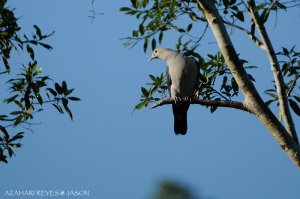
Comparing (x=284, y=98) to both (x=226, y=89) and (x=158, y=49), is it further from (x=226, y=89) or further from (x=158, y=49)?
(x=158, y=49)

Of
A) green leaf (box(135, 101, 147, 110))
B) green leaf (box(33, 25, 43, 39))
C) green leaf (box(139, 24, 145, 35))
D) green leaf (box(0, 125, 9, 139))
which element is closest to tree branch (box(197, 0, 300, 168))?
green leaf (box(139, 24, 145, 35))

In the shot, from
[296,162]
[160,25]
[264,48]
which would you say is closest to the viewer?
[296,162]

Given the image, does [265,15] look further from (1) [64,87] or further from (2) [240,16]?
(1) [64,87]

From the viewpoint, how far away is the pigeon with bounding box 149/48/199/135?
6223mm

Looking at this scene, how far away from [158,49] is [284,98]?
3589 mm

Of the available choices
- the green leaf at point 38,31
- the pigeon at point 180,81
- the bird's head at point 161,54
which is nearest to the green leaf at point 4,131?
the green leaf at point 38,31

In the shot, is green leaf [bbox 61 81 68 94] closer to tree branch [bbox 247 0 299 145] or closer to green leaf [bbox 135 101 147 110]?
green leaf [bbox 135 101 147 110]

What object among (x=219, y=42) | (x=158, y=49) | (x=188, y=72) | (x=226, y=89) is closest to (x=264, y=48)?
(x=219, y=42)

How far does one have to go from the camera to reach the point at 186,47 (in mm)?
5297

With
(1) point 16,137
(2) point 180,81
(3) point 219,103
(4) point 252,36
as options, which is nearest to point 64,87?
(1) point 16,137

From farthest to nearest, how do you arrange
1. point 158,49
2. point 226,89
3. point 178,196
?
point 158,49 → point 226,89 → point 178,196

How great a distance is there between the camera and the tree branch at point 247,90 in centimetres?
364

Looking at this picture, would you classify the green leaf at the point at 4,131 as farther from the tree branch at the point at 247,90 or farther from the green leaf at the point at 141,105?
the tree branch at the point at 247,90

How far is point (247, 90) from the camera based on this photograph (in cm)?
379
